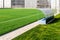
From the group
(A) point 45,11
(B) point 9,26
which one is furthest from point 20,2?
(B) point 9,26

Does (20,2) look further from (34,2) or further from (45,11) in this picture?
(45,11)

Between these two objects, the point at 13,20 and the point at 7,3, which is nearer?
the point at 13,20

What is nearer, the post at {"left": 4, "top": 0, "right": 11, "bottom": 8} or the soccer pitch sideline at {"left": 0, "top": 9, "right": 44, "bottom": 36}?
the soccer pitch sideline at {"left": 0, "top": 9, "right": 44, "bottom": 36}

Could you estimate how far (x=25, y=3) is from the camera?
38750 mm

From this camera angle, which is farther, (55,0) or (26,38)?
(55,0)

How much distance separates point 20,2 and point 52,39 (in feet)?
113

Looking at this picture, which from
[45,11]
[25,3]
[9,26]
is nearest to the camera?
[9,26]

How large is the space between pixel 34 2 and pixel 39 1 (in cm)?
1086

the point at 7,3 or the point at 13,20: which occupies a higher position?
the point at 13,20

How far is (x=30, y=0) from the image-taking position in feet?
127

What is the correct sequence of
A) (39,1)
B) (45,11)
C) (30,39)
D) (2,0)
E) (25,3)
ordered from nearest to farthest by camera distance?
(30,39) → (45,11) → (2,0) → (25,3) → (39,1)

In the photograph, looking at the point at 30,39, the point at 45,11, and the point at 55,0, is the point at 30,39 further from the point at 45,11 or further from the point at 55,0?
the point at 55,0

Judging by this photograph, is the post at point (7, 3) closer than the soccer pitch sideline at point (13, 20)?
No

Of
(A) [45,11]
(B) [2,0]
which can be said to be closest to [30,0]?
(B) [2,0]
